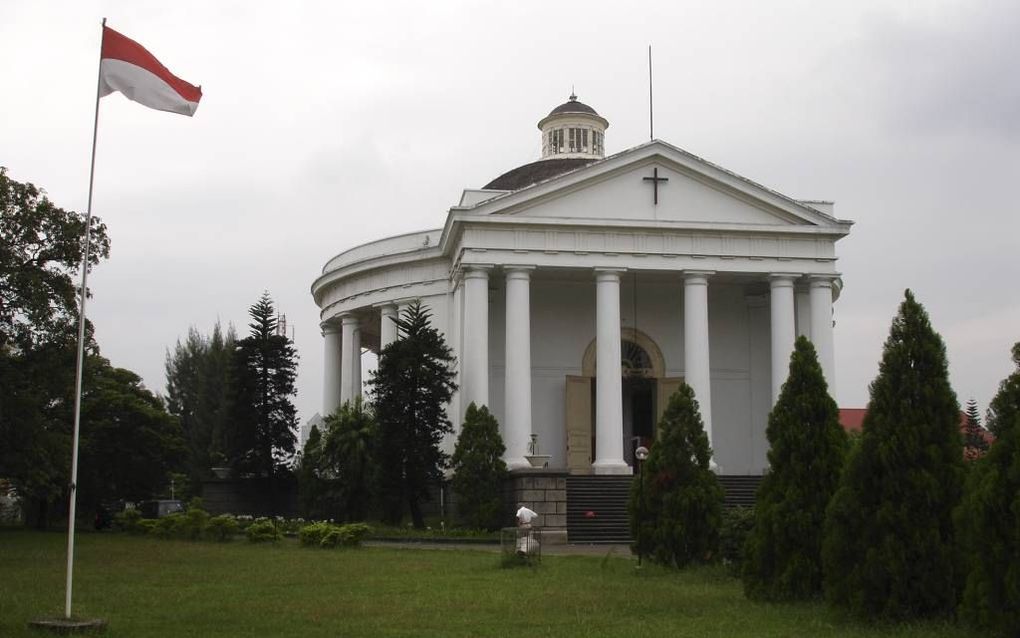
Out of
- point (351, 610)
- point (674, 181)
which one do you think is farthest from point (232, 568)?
point (674, 181)

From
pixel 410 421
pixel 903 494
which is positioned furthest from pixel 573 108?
pixel 903 494

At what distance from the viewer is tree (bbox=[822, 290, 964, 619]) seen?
1366 centimetres

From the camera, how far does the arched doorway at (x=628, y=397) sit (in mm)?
39844

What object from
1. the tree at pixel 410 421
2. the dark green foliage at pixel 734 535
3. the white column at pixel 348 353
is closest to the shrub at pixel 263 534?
the tree at pixel 410 421

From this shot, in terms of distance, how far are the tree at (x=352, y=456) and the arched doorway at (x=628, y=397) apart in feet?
21.9

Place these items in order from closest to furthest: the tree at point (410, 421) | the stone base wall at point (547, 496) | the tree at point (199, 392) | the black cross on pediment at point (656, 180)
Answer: the stone base wall at point (547, 496)
the tree at point (410, 421)
the black cross on pediment at point (656, 180)
the tree at point (199, 392)

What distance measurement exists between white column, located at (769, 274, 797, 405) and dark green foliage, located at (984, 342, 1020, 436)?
83.5 ft

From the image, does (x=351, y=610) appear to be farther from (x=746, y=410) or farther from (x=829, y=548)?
(x=746, y=410)

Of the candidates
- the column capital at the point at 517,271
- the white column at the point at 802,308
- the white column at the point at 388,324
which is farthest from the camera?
the white column at the point at 388,324

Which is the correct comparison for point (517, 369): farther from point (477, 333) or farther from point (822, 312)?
point (822, 312)

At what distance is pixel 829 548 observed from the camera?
A: 47.3 ft

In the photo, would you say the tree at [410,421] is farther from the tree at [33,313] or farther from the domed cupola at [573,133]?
the domed cupola at [573,133]

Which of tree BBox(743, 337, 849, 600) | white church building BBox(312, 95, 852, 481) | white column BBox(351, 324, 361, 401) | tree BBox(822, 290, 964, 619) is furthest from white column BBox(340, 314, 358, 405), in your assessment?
tree BBox(822, 290, 964, 619)

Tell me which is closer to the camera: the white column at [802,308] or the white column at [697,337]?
the white column at [697,337]
